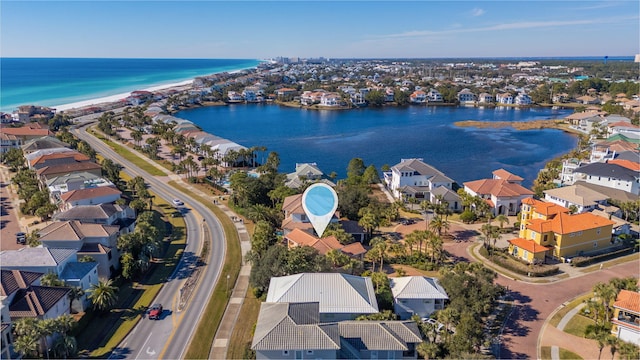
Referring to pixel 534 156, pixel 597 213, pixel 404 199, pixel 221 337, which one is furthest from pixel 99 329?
pixel 534 156


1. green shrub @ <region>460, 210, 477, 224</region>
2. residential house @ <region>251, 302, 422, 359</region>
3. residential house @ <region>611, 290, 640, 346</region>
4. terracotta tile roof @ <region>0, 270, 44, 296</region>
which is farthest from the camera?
green shrub @ <region>460, 210, 477, 224</region>

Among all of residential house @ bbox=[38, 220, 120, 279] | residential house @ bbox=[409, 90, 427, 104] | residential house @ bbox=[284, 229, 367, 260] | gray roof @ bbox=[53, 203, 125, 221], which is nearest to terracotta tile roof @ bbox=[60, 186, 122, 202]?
gray roof @ bbox=[53, 203, 125, 221]

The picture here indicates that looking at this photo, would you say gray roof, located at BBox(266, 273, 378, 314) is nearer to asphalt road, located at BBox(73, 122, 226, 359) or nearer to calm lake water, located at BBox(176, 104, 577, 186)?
asphalt road, located at BBox(73, 122, 226, 359)

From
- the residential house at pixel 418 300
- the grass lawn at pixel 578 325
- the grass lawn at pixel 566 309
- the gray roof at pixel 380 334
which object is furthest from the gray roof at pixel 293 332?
the grass lawn at pixel 578 325

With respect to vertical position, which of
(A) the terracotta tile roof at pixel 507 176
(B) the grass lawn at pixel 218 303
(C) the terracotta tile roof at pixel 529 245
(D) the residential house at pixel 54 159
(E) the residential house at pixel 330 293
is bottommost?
(B) the grass lawn at pixel 218 303

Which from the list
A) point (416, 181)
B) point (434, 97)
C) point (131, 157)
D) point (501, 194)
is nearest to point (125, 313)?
point (416, 181)

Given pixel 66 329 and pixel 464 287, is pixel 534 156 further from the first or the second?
pixel 66 329

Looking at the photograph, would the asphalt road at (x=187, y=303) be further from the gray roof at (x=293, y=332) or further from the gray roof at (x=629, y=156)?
the gray roof at (x=629, y=156)
